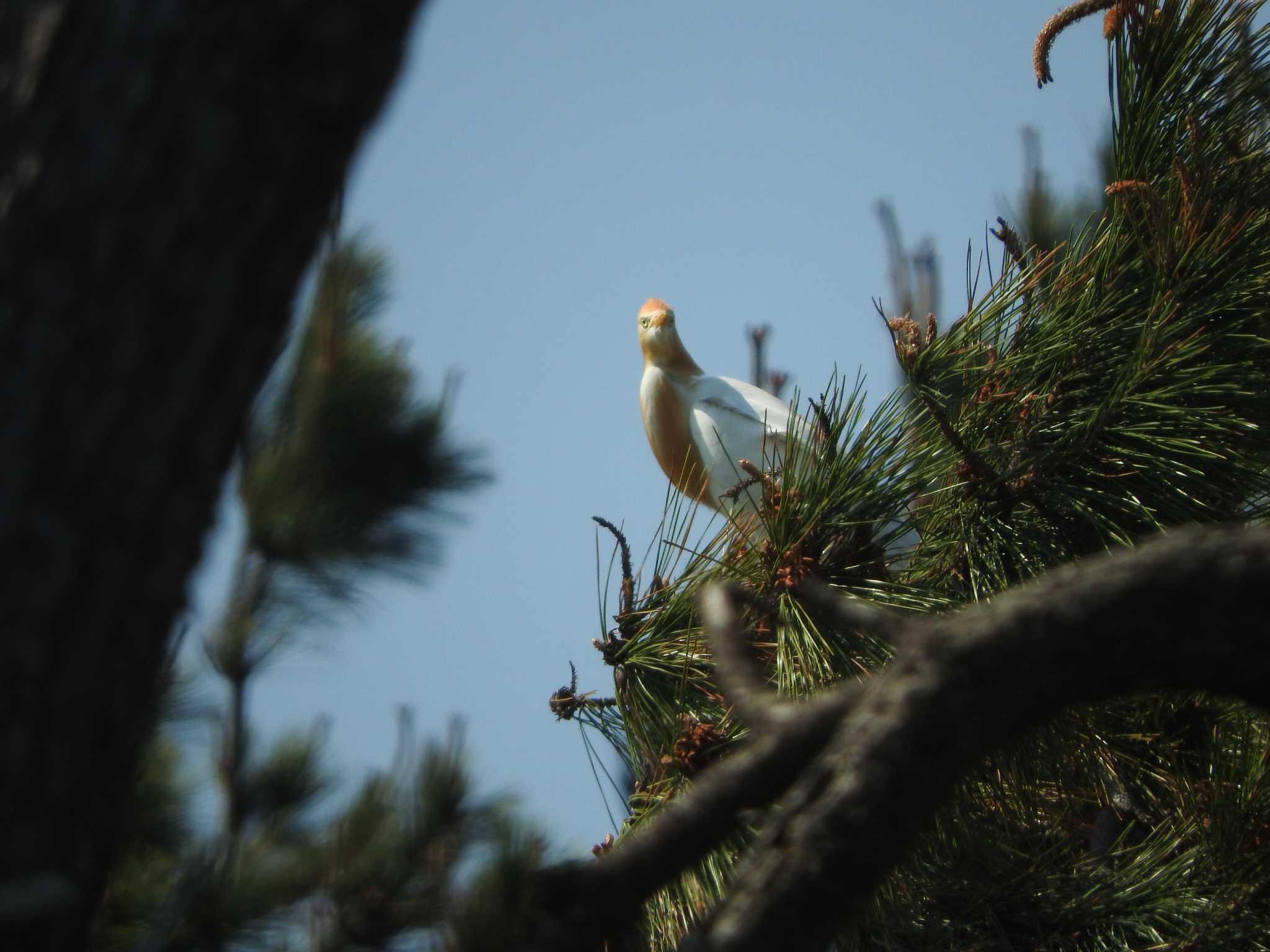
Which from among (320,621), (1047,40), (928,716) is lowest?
(928,716)

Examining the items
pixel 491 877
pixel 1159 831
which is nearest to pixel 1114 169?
pixel 1159 831

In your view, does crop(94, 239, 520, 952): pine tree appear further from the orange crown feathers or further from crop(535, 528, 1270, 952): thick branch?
the orange crown feathers

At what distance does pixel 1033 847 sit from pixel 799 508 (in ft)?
2.66

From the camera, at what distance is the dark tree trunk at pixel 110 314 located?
653mm

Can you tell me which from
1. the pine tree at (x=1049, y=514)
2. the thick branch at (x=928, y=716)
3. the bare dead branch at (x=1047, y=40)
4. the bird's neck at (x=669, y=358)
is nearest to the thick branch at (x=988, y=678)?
the thick branch at (x=928, y=716)

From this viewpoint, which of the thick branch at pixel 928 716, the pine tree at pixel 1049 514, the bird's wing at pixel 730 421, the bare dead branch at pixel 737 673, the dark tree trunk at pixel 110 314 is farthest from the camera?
the bird's wing at pixel 730 421

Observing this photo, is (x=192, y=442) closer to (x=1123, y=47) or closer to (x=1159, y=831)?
(x=1123, y=47)

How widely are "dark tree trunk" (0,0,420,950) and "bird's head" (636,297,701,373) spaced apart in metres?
3.16

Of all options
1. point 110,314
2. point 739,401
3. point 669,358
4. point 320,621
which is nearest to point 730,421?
point 739,401

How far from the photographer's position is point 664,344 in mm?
3846

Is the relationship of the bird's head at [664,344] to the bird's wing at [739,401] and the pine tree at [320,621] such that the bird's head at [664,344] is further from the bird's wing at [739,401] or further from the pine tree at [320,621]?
the pine tree at [320,621]

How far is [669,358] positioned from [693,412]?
0.93 ft

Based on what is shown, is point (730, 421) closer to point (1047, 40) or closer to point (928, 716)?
point (1047, 40)

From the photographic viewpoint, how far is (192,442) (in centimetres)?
69
